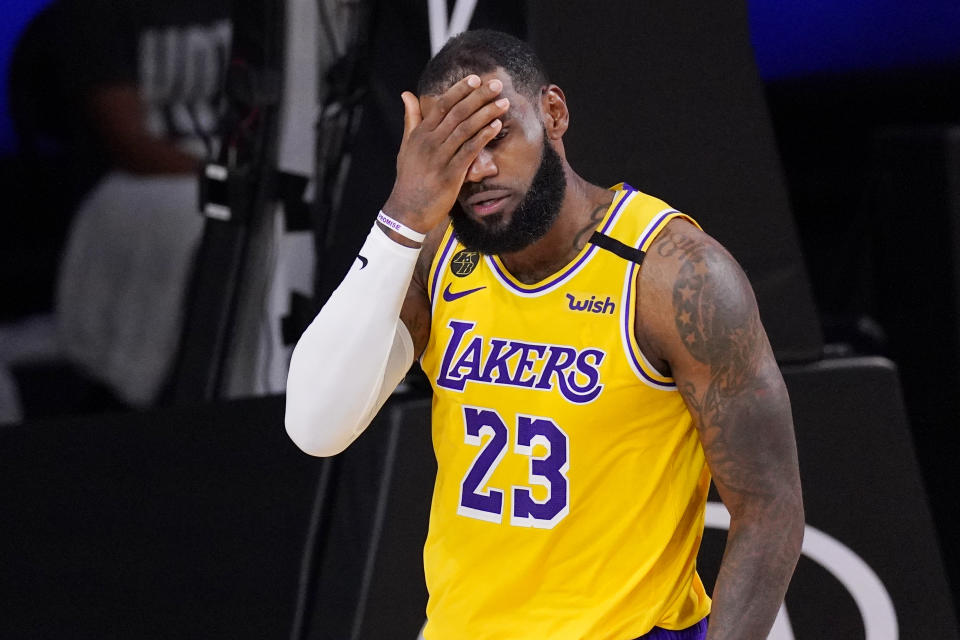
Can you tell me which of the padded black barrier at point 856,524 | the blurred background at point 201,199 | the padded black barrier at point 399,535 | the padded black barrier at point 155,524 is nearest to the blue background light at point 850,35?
the blurred background at point 201,199

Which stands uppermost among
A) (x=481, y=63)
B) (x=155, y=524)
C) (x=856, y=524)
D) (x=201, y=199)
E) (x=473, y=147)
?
(x=481, y=63)

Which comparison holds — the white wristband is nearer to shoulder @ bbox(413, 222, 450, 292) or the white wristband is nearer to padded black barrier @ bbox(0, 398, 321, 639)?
shoulder @ bbox(413, 222, 450, 292)

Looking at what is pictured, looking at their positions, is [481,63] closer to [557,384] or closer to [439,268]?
[439,268]

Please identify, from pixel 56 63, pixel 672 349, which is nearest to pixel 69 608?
pixel 56 63

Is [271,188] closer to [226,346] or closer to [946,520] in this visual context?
[226,346]

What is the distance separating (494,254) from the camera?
6.75 ft

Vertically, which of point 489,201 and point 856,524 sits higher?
point 489,201

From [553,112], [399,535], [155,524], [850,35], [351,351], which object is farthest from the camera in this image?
[850,35]

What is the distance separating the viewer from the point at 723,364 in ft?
6.24

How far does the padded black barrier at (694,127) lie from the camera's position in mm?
2914

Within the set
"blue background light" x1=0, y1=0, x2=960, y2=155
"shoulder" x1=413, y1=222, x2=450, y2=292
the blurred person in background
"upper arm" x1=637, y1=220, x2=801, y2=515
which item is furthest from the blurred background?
"blue background light" x1=0, y1=0, x2=960, y2=155

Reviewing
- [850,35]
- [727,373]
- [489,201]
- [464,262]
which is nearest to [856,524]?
[727,373]

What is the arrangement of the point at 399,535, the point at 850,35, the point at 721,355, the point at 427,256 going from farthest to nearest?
the point at 850,35, the point at 399,535, the point at 427,256, the point at 721,355

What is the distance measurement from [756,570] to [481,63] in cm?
93
